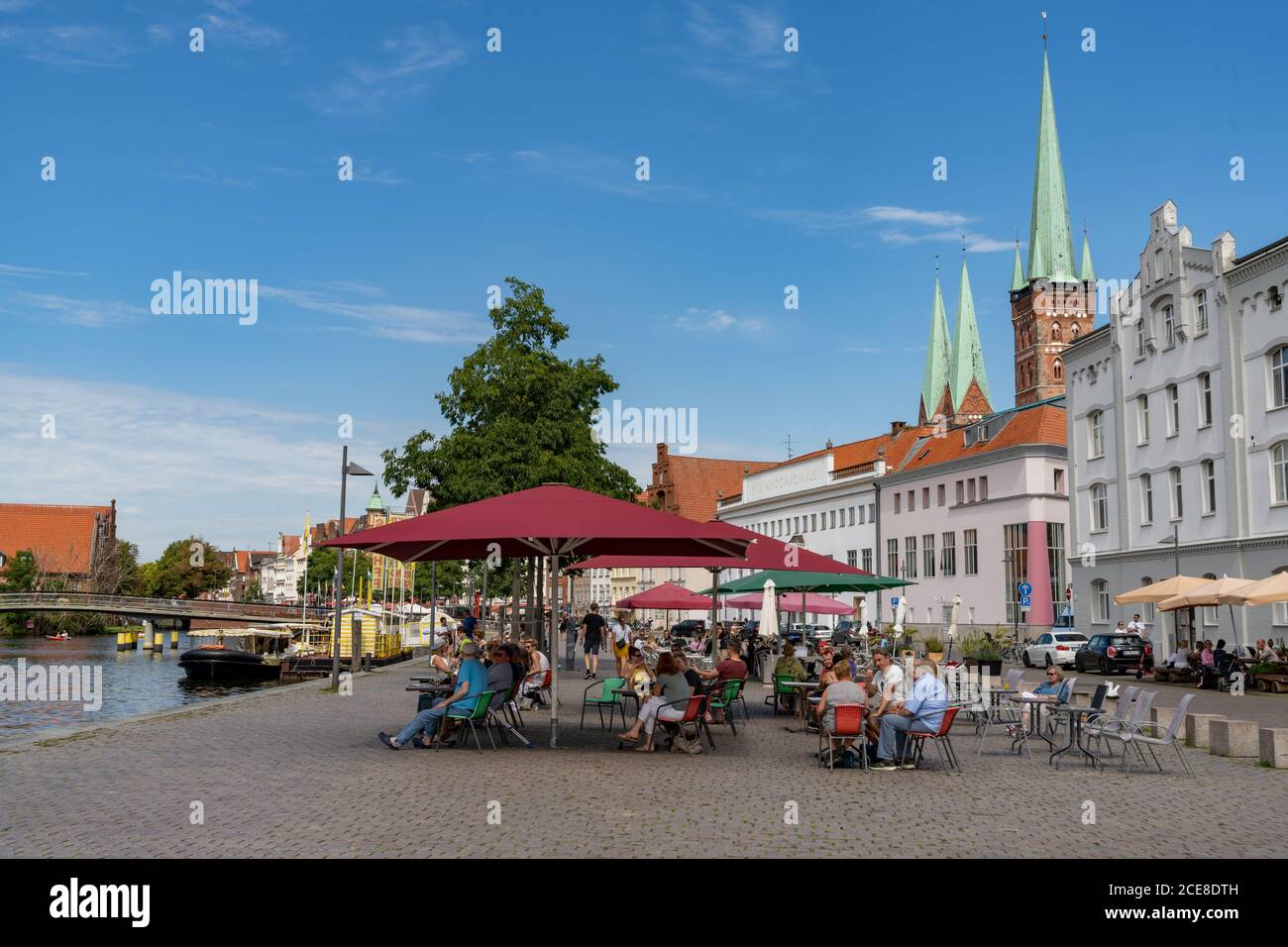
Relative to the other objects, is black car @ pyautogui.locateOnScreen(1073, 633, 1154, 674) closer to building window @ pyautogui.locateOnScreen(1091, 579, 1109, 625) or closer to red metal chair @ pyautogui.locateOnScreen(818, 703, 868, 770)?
building window @ pyautogui.locateOnScreen(1091, 579, 1109, 625)

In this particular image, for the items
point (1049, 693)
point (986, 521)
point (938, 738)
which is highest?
point (986, 521)

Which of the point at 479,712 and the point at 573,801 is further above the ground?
the point at 479,712

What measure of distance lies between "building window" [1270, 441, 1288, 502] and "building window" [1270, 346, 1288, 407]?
4.85 ft

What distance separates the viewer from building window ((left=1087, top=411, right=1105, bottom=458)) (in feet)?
172

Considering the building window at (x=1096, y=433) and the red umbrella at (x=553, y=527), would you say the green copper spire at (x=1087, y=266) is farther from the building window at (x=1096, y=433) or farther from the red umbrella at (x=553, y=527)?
the red umbrella at (x=553, y=527)

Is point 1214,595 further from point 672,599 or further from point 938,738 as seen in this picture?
point 938,738

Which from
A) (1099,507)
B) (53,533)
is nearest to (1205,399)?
(1099,507)

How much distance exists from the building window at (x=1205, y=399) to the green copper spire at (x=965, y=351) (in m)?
79.8

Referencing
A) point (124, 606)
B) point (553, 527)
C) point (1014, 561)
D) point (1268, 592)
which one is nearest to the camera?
point (553, 527)

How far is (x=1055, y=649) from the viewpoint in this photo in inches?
1775

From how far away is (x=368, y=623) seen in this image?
50000 millimetres

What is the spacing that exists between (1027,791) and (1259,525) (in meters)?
33.4

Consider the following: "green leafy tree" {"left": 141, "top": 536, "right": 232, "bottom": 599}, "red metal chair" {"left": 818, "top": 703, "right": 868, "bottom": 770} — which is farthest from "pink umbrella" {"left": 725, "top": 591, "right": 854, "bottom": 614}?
"green leafy tree" {"left": 141, "top": 536, "right": 232, "bottom": 599}

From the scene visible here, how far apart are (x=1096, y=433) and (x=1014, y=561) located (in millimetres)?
13710
